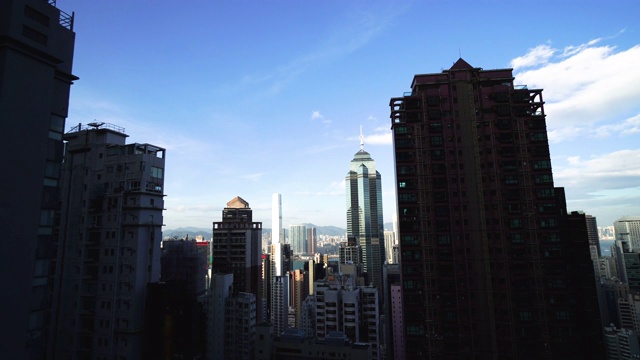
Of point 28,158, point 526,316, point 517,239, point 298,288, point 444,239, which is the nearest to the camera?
point 28,158

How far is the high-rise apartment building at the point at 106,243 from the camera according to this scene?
39.0m

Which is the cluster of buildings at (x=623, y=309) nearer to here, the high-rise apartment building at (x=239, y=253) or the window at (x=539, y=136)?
the window at (x=539, y=136)

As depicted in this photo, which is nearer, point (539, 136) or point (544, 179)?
point (544, 179)

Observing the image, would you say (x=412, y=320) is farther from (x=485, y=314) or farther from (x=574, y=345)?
(x=574, y=345)

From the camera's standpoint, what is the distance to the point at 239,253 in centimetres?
10000

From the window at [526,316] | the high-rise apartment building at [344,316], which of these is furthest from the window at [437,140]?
the high-rise apartment building at [344,316]

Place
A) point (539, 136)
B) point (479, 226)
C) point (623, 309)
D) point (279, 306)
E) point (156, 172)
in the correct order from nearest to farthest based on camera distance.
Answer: point (156, 172)
point (479, 226)
point (539, 136)
point (623, 309)
point (279, 306)

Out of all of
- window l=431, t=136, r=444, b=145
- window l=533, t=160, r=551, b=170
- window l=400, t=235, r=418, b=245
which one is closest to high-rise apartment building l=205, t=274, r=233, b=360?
A: window l=400, t=235, r=418, b=245

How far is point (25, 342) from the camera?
1580 centimetres

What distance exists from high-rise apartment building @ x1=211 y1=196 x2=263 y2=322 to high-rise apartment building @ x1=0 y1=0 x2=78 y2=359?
83.1 metres

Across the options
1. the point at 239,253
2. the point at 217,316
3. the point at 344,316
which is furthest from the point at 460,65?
the point at 239,253

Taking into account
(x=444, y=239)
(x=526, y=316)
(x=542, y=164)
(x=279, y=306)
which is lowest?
(x=279, y=306)

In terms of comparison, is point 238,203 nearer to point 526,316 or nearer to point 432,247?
point 432,247

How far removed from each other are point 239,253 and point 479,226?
7168 centimetres
